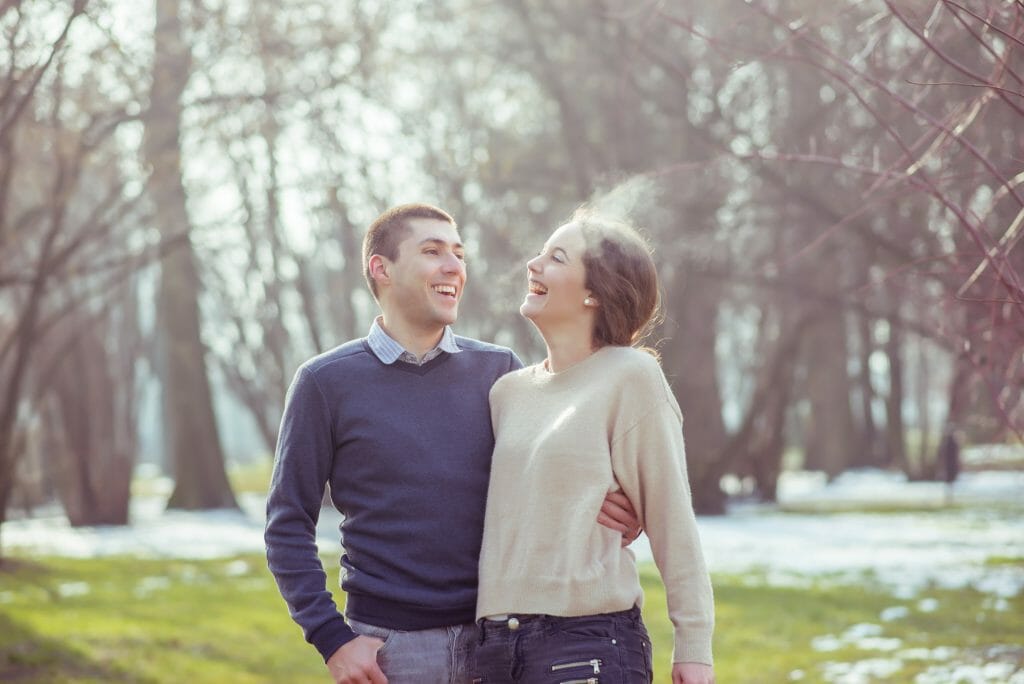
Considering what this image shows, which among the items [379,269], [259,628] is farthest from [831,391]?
[379,269]

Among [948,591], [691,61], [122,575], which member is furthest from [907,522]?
[122,575]

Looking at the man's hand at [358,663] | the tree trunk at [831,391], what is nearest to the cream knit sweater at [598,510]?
the man's hand at [358,663]

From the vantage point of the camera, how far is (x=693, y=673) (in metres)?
3.29

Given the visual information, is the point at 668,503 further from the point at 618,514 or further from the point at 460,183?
the point at 460,183

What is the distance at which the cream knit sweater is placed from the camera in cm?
337

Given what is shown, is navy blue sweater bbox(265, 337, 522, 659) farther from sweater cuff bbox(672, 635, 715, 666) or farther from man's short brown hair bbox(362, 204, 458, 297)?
sweater cuff bbox(672, 635, 715, 666)

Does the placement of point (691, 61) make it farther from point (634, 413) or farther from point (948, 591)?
point (634, 413)

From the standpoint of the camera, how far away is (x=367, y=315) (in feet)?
118

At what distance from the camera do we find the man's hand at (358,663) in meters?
3.52

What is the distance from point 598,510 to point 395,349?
0.76 meters


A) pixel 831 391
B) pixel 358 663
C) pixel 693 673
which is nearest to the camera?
pixel 693 673

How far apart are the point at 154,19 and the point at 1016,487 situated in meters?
21.8

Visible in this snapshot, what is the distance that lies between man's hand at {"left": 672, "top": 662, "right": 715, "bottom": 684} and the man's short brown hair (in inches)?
51.1

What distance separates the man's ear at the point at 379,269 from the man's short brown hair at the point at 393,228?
1cm
